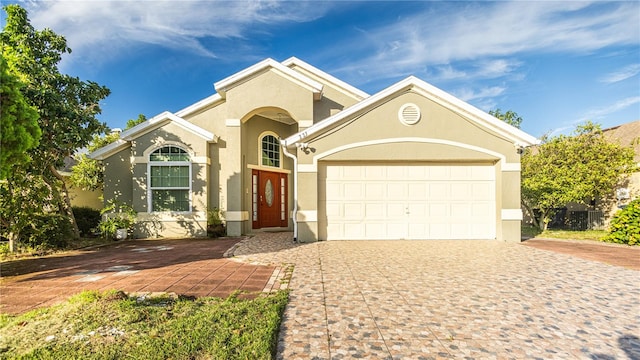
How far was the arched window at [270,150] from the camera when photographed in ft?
45.5

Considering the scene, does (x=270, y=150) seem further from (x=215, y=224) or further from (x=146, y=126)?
(x=146, y=126)

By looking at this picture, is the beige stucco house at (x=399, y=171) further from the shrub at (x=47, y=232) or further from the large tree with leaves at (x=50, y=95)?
the shrub at (x=47, y=232)

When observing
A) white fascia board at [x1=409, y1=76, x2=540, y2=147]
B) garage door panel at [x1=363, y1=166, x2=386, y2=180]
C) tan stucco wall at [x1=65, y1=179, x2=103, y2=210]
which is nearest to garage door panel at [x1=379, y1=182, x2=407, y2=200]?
garage door panel at [x1=363, y1=166, x2=386, y2=180]

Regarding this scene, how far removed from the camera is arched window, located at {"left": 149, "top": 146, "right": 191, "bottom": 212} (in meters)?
11.8

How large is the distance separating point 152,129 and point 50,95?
3.41 metres

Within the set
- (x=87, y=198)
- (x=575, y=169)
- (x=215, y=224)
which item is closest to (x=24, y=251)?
(x=215, y=224)

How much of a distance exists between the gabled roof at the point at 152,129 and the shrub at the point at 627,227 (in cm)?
1422

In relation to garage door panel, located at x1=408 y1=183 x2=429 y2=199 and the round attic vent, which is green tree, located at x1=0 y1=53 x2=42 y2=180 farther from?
garage door panel, located at x1=408 y1=183 x2=429 y2=199

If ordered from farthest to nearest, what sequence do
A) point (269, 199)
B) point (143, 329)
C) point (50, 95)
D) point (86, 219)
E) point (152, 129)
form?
point (269, 199) < point (86, 219) < point (152, 129) < point (50, 95) < point (143, 329)

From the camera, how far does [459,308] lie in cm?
421

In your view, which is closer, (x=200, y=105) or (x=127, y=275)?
(x=127, y=275)

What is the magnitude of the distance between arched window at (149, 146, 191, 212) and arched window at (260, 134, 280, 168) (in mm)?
3213

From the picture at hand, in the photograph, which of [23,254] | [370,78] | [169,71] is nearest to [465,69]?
[370,78]

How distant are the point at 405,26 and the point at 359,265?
9308 mm
